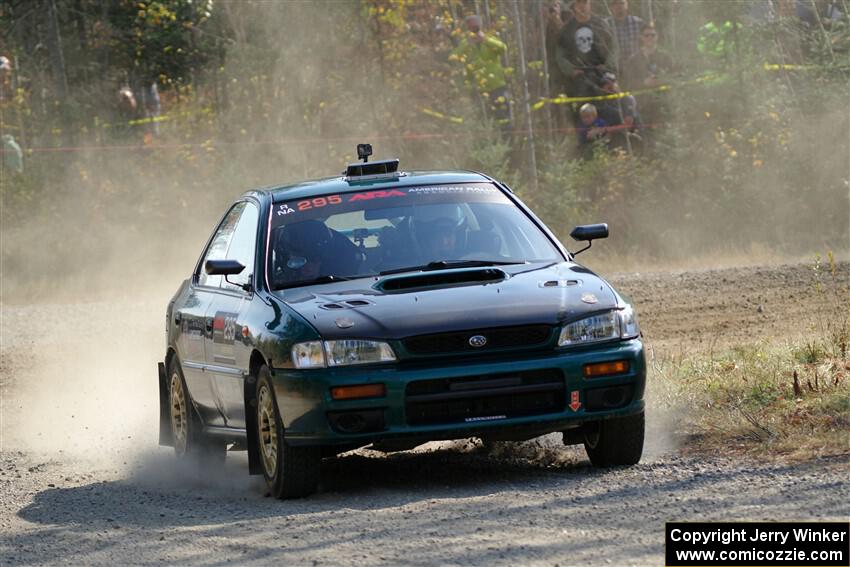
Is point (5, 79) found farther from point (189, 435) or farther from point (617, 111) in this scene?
point (189, 435)

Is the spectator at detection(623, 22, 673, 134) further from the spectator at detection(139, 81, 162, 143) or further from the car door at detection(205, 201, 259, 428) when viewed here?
the car door at detection(205, 201, 259, 428)

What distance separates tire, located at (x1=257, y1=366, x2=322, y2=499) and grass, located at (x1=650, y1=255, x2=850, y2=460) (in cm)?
214

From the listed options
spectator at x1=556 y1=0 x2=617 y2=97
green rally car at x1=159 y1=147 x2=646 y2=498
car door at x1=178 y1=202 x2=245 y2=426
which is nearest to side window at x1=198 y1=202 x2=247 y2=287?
car door at x1=178 y1=202 x2=245 y2=426

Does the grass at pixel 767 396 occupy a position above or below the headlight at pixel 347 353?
below

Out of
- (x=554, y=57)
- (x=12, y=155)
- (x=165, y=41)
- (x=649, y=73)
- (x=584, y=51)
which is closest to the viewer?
(x=584, y=51)

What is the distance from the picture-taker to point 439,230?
27.1 feet

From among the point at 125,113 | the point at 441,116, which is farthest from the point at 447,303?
the point at 125,113

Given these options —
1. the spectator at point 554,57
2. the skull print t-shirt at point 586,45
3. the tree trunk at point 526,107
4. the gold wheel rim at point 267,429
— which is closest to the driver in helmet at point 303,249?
the gold wheel rim at point 267,429

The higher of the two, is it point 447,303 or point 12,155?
point 12,155

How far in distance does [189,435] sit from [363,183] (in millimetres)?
1854

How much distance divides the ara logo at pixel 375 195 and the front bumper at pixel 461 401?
1.59 m

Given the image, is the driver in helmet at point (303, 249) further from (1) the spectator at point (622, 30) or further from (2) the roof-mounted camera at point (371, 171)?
(1) the spectator at point (622, 30)

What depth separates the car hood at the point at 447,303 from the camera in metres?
7.03

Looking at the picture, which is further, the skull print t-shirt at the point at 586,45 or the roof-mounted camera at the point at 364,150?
the skull print t-shirt at the point at 586,45
